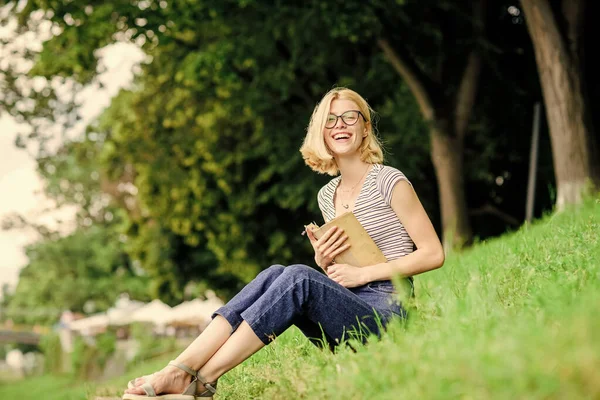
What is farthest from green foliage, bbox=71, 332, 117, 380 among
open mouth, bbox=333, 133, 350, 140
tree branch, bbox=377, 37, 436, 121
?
open mouth, bbox=333, 133, 350, 140

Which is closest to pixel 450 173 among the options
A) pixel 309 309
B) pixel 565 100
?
pixel 565 100

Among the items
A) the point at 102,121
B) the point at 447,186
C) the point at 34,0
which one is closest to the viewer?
the point at 34,0

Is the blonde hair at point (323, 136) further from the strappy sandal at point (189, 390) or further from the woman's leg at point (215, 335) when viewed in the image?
the strappy sandal at point (189, 390)

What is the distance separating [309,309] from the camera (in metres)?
3.87

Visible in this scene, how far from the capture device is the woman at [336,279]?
3.84m

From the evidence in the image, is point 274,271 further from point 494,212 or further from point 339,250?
point 494,212

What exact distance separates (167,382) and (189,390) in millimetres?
116

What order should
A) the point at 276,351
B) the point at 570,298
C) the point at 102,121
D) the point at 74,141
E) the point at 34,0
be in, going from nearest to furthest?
the point at 570,298 < the point at 276,351 < the point at 34,0 < the point at 74,141 < the point at 102,121

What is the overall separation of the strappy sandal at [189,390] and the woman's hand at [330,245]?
2.89 feet

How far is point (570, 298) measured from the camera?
322cm

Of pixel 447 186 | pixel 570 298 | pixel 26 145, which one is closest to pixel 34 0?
pixel 26 145

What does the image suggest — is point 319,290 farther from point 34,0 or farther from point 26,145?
point 26,145

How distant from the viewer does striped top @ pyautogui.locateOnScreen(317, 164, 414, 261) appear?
4.27 metres

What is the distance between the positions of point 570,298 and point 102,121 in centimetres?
2166
